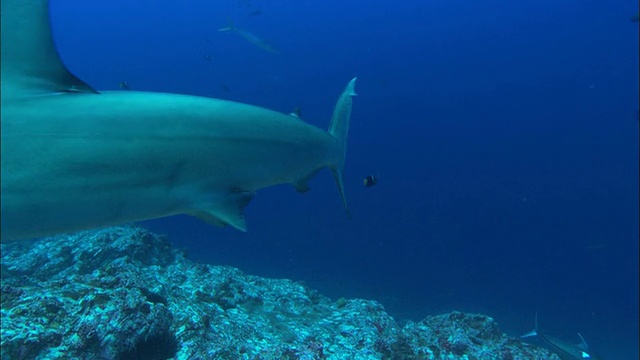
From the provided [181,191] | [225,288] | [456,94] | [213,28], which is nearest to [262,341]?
[225,288]

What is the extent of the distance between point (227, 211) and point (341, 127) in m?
1.98

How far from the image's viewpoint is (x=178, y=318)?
16.2 ft

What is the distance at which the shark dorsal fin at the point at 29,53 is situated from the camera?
6.25 ft

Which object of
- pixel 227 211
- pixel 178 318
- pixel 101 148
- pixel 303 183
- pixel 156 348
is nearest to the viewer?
pixel 101 148

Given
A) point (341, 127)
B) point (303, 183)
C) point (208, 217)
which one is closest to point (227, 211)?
point (208, 217)

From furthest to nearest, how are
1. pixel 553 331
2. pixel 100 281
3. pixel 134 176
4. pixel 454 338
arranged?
pixel 553 331 → pixel 454 338 → pixel 100 281 → pixel 134 176

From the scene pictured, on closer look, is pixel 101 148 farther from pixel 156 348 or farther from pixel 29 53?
pixel 156 348

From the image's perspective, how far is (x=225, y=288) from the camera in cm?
725

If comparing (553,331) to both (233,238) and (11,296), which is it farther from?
(11,296)

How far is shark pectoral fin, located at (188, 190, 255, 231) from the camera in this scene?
2.29 metres

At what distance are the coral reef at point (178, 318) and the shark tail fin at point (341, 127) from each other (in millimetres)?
2318

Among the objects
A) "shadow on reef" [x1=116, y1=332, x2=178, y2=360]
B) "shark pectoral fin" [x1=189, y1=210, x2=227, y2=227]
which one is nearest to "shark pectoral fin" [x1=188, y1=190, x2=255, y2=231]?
"shark pectoral fin" [x1=189, y1=210, x2=227, y2=227]

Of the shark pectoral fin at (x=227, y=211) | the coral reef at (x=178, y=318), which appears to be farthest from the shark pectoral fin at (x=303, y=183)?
the coral reef at (x=178, y=318)

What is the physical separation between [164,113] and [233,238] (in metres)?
24.2
